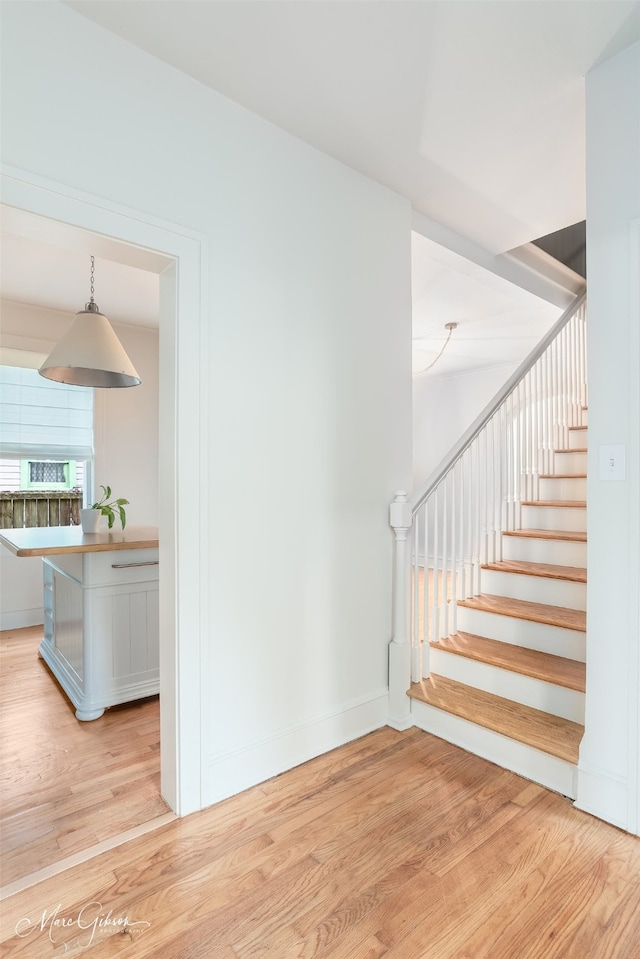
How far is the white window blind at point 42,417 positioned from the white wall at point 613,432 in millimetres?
Answer: 4110

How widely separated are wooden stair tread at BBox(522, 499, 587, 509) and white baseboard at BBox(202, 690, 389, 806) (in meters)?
1.55

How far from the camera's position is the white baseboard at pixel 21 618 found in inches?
Answer: 160

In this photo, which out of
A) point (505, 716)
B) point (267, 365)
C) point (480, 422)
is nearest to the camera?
point (267, 365)

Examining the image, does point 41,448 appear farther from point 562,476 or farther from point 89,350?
point 562,476

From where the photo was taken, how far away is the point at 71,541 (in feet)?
8.39

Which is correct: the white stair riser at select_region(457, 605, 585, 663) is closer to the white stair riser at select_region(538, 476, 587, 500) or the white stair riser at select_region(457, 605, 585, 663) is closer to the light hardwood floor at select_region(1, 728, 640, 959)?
the light hardwood floor at select_region(1, 728, 640, 959)

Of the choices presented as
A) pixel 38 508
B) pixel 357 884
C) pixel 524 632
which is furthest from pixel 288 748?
pixel 38 508

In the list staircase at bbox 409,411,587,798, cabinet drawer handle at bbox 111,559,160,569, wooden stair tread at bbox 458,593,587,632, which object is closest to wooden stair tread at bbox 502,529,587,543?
staircase at bbox 409,411,587,798

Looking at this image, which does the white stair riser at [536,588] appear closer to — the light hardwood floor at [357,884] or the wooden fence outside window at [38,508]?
the light hardwood floor at [357,884]

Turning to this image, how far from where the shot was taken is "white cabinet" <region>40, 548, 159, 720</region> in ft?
8.36

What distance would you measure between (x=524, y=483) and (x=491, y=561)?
2.05 feet

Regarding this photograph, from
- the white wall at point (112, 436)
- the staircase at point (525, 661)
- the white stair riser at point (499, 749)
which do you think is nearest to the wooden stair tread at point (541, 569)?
the staircase at point (525, 661)

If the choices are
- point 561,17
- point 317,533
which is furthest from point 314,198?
point 317,533

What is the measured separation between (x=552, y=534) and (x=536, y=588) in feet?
1.33
